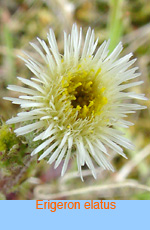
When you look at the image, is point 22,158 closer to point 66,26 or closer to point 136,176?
point 136,176

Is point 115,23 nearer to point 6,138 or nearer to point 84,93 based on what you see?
point 84,93

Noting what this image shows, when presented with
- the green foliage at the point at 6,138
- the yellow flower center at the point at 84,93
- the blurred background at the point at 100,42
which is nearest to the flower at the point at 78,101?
the yellow flower center at the point at 84,93

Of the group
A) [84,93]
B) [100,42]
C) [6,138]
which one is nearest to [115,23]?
[100,42]

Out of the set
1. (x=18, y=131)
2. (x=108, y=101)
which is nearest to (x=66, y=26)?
(x=108, y=101)

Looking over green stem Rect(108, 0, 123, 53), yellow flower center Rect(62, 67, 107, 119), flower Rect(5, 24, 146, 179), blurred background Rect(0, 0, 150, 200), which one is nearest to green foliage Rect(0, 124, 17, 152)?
flower Rect(5, 24, 146, 179)

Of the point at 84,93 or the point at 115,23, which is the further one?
the point at 115,23

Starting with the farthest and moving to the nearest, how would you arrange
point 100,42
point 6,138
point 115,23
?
point 100,42 → point 115,23 → point 6,138
